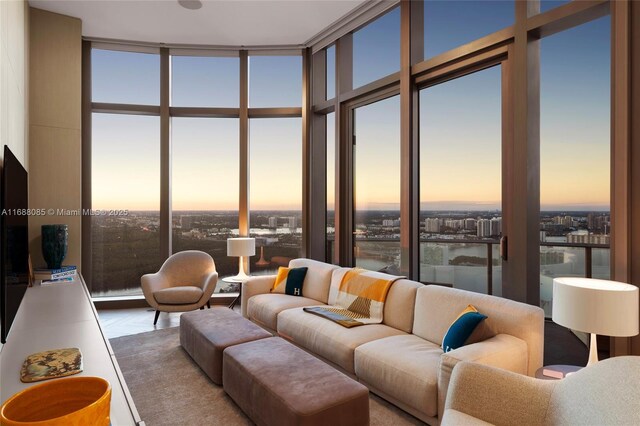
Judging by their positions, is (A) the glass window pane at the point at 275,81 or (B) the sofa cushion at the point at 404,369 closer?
(B) the sofa cushion at the point at 404,369

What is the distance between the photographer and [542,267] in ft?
10.6

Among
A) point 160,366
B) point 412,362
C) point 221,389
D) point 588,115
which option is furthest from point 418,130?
point 160,366

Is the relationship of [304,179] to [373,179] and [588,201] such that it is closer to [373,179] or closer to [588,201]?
[373,179]

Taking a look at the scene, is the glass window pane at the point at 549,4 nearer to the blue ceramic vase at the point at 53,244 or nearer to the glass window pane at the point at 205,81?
the glass window pane at the point at 205,81

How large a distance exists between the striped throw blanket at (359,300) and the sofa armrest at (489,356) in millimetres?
1082

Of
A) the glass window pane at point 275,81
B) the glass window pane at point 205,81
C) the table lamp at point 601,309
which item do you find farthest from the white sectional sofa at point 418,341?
the glass window pane at point 205,81

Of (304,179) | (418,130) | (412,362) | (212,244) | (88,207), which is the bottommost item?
(412,362)

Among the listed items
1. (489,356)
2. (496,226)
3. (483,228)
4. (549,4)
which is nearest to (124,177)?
(483,228)

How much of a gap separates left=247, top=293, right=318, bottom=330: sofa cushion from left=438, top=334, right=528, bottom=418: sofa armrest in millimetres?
1973

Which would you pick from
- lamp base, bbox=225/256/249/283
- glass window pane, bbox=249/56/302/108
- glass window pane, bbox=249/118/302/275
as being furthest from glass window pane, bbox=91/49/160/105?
lamp base, bbox=225/256/249/283

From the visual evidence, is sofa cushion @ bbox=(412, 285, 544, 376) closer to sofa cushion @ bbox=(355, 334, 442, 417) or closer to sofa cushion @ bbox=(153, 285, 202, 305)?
sofa cushion @ bbox=(355, 334, 442, 417)

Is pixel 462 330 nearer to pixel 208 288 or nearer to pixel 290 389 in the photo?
pixel 290 389

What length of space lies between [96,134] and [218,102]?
1651 mm

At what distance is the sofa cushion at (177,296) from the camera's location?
14.5 ft
